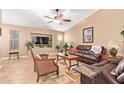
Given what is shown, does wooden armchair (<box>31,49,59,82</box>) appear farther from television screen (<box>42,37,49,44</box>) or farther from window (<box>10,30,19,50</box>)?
window (<box>10,30,19,50</box>)

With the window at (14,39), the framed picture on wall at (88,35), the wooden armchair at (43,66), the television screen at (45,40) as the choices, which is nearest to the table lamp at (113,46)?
the framed picture on wall at (88,35)

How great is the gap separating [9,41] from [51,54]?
245cm

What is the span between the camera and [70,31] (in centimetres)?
512

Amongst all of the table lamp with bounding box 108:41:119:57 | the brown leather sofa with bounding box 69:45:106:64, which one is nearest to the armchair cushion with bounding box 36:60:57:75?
the brown leather sofa with bounding box 69:45:106:64

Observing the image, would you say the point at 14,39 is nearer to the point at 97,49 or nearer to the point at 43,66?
the point at 43,66

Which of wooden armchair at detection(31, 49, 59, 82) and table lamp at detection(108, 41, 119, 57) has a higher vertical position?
table lamp at detection(108, 41, 119, 57)

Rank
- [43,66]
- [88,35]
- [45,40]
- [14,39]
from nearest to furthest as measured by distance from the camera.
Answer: [43,66]
[45,40]
[88,35]
[14,39]

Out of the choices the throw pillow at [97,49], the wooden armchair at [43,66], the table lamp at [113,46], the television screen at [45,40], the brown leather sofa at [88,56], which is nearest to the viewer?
the wooden armchair at [43,66]

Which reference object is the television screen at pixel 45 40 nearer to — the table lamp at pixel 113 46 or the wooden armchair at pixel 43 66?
the wooden armchair at pixel 43 66

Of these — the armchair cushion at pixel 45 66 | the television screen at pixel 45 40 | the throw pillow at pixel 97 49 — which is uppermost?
the television screen at pixel 45 40

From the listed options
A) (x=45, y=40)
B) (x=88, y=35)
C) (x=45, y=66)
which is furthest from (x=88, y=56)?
(x=45, y=66)

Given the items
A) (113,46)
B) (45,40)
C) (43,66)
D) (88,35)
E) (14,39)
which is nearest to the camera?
(43,66)
